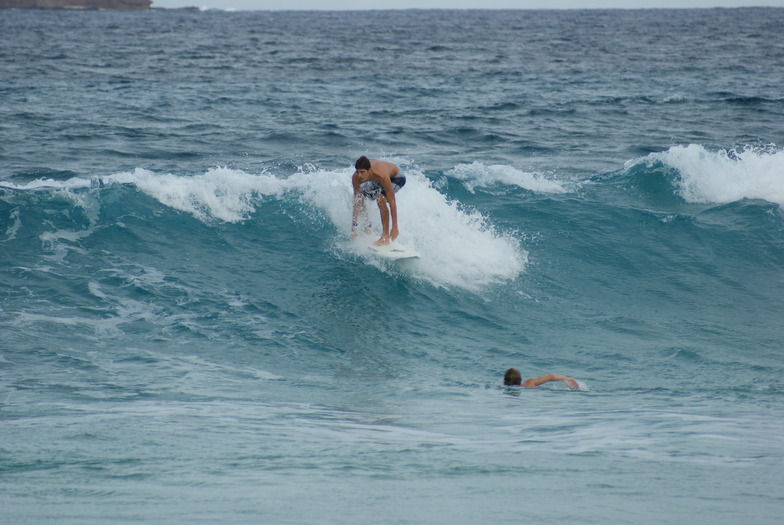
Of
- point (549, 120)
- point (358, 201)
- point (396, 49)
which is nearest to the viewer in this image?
point (358, 201)

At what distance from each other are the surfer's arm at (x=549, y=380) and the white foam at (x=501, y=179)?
19.8 feet

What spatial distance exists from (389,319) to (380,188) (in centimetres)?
164

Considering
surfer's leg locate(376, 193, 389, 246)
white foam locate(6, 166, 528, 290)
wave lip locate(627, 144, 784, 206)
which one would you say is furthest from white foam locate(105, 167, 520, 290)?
wave lip locate(627, 144, 784, 206)

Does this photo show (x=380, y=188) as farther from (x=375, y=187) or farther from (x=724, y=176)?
(x=724, y=176)

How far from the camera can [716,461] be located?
15.0ft

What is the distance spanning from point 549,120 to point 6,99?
47.7 feet

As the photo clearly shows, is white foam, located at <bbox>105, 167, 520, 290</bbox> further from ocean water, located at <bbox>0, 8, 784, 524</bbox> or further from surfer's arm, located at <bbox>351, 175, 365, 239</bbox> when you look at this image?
surfer's arm, located at <bbox>351, 175, 365, 239</bbox>

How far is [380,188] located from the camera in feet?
31.8

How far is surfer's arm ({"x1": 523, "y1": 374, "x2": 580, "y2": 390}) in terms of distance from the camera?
724 centimetres

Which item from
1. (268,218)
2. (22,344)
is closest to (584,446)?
(22,344)

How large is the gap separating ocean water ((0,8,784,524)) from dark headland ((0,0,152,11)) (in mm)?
132212

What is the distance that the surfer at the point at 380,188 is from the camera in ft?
31.3

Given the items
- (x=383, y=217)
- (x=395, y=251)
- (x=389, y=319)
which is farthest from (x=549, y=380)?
(x=383, y=217)

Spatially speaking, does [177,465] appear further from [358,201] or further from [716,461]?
[358,201]
